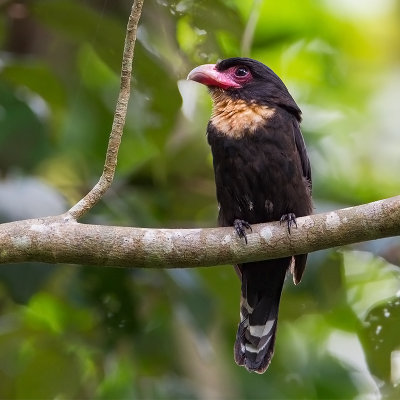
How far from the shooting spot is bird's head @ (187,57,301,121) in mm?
4082

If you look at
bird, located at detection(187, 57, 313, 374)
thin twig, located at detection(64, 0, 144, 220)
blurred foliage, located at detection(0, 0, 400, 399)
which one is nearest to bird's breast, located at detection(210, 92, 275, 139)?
bird, located at detection(187, 57, 313, 374)

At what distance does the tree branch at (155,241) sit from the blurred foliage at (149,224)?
34.8 inches

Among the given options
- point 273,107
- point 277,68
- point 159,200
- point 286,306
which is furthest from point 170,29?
point 277,68

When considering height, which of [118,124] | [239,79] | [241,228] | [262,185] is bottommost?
[241,228]

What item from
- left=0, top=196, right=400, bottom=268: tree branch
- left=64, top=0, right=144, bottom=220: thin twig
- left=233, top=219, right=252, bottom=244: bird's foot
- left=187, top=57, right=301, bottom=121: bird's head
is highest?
left=187, top=57, right=301, bottom=121: bird's head

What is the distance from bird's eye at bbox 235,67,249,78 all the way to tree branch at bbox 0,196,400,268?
51.9 inches

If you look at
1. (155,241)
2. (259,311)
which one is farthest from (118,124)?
(259,311)

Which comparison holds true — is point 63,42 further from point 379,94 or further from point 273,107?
point 379,94

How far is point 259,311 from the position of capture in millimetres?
4230

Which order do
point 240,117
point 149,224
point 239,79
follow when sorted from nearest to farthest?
1. point 240,117
2. point 239,79
3. point 149,224

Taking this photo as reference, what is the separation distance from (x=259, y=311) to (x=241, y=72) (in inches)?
43.2

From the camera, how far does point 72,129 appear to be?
537cm

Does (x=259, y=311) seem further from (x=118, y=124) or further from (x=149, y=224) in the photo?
(x=118, y=124)

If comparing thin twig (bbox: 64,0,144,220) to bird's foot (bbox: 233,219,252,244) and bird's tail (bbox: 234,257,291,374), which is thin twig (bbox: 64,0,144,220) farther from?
bird's tail (bbox: 234,257,291,374)
